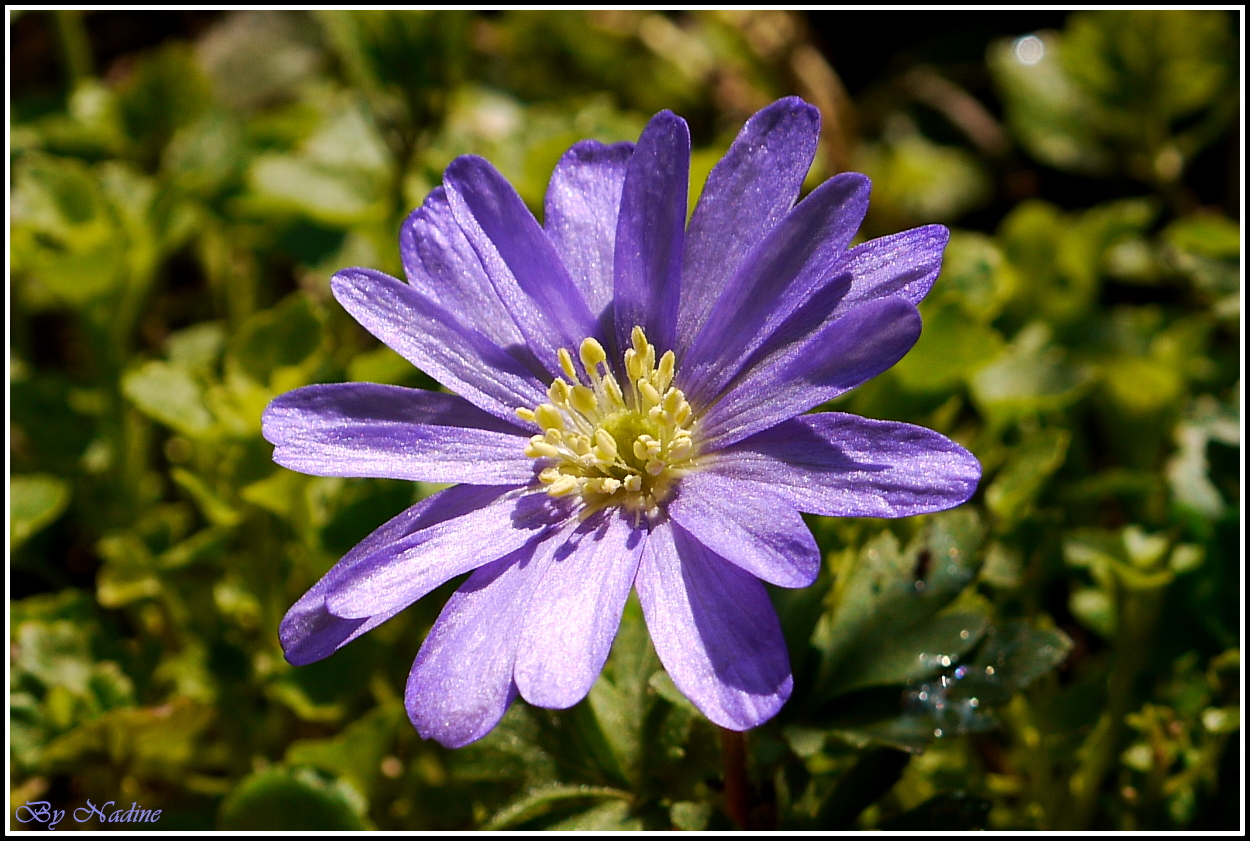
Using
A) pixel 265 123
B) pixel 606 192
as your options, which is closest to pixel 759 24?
pixel 265 123

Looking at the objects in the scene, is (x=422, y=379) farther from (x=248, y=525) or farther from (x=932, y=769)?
(x=932, y=769)

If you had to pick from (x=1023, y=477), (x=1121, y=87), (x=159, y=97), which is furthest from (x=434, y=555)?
(x=1121, y=87)

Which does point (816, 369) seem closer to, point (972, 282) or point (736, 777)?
point (736, 777)

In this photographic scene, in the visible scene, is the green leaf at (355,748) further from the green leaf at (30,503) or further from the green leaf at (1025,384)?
the green leaf at (1025,384)

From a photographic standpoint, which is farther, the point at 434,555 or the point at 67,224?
the point at 67,224

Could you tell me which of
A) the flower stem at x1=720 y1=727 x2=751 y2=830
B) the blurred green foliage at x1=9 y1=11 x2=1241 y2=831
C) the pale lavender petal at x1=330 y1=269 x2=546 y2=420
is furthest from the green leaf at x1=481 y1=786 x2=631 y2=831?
the pale lavender petal at x1=330 y1=269 x2=546 y2=420

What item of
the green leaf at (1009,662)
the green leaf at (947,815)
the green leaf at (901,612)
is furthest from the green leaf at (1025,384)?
the green leaf at (947,815)

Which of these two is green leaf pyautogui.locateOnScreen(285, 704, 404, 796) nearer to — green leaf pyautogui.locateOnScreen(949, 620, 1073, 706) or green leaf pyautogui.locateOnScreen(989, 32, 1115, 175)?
green leaf pyautogui.locateOnScreen(949, 620, 1073, 706)
